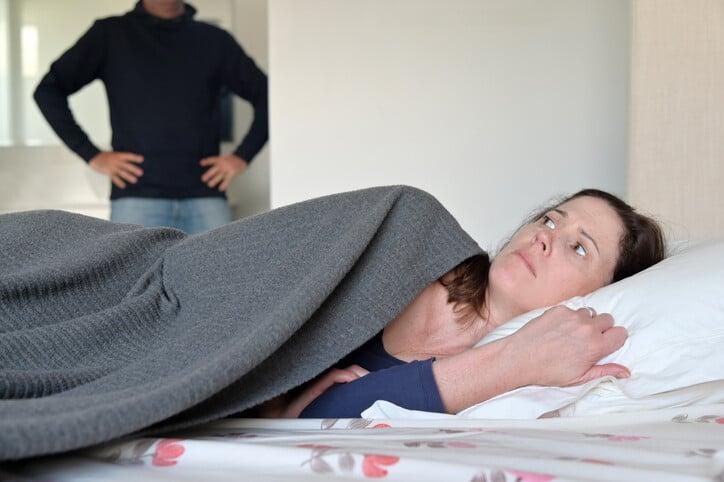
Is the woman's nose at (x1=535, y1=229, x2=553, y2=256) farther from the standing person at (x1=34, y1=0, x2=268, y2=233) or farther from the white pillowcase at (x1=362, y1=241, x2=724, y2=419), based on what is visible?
the standing person at (x1=34, y1=0, x2=268, y2=233)

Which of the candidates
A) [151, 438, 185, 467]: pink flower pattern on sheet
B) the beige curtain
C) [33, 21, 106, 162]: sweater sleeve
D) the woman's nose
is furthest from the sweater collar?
[151, 438, 185, 467]: pink flower pattern on sheet

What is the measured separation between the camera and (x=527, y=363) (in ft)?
4.71

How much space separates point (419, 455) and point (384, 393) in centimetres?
37

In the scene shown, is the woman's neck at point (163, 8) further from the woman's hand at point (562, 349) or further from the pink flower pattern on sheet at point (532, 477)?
the pink flower pattern on sheet at point (532, 477)

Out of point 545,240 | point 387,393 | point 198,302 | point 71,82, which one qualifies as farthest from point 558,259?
point 71,82

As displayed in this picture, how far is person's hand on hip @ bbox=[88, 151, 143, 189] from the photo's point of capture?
151 inches

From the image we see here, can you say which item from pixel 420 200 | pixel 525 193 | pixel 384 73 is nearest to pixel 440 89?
pixel 384 73

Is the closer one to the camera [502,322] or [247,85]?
[502,322]

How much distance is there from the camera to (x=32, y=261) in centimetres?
164

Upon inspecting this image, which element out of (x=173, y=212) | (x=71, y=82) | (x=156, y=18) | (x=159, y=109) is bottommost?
(x=173, y=212)

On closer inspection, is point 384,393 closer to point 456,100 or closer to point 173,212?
point 456,100

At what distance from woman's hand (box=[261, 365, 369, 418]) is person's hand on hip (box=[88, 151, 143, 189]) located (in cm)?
247

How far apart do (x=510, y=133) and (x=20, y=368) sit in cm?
237

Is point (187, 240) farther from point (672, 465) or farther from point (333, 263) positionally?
point (672, 465)
